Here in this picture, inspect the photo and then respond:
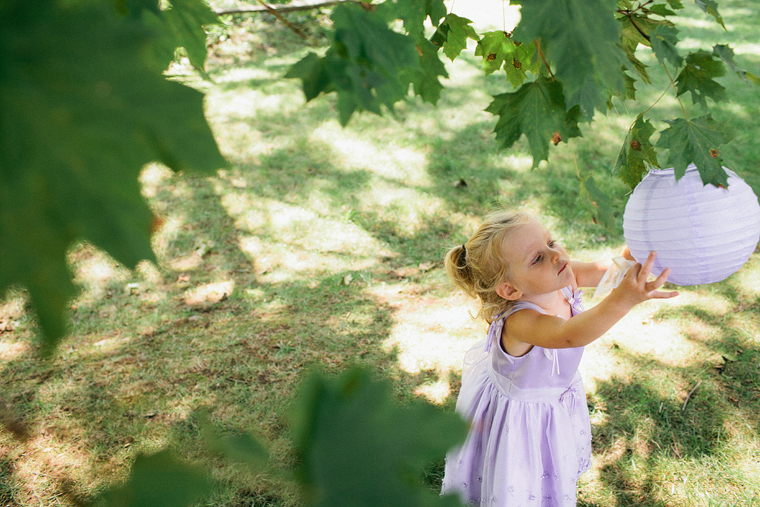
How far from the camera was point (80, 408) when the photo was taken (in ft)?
9.53

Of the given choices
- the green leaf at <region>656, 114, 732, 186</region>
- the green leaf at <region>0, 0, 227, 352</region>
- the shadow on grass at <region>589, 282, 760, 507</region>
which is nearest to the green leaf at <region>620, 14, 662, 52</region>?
the green leaf at <region>656, 114, 732, 186</region>

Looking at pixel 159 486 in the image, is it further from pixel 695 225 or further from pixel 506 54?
pixel 506 54

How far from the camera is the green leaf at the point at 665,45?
1252 millimetres

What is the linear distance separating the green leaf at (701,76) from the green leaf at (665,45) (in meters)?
0.13

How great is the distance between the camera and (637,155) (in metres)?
1.59

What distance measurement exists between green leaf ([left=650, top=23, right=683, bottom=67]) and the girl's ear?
896 millimetres

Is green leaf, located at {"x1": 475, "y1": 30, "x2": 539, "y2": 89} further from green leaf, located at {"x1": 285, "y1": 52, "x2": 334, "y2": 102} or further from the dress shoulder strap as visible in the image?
green leaf, located at {"x1": 285, "y1": 52, "x2": 334, "y2": 102}

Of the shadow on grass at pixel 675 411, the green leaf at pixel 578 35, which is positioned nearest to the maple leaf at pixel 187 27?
the green leaf at pixel 578 35

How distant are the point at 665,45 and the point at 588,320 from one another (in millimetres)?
755

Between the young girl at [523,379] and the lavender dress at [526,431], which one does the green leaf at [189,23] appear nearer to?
the young girl at [523,379]

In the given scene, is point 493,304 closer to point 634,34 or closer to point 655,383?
point 634,34

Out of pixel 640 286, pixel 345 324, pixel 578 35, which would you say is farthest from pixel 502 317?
pixel 345 324

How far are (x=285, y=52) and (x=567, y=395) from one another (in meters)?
7.43

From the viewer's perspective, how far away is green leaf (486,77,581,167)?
65.2 inches
